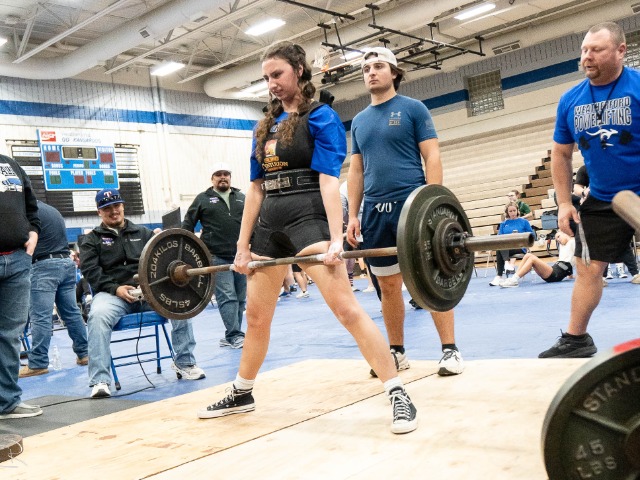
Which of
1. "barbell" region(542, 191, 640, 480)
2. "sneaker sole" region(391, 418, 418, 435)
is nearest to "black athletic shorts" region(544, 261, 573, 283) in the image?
"sneaker sole" region(391, 418, 418, 435)

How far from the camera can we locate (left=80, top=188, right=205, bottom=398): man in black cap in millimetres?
3859

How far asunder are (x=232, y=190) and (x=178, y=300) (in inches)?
95.1

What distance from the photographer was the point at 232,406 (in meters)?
2.77

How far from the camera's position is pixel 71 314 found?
5.19m

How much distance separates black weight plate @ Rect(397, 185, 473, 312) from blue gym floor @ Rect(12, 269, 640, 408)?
0.91 metres

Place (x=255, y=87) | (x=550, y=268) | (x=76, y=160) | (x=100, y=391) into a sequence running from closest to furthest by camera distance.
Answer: (x=100, y=391), (x=550, y=268), (x=76, y=160), (x=255, y=87)

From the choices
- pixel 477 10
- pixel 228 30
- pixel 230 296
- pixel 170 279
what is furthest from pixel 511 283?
pixel 228 30

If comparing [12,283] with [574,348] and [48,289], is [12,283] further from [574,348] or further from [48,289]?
[574,348]

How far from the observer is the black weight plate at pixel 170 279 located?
2.92 meters

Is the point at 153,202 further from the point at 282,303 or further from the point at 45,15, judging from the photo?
the point at 282,303

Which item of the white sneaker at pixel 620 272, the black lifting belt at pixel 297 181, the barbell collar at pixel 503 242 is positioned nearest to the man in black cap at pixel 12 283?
the black lifting belt at pixel 297 181

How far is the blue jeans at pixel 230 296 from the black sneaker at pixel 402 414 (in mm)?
2753

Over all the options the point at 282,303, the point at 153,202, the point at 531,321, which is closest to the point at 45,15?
the point at 153,202

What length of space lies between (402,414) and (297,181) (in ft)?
3.17
